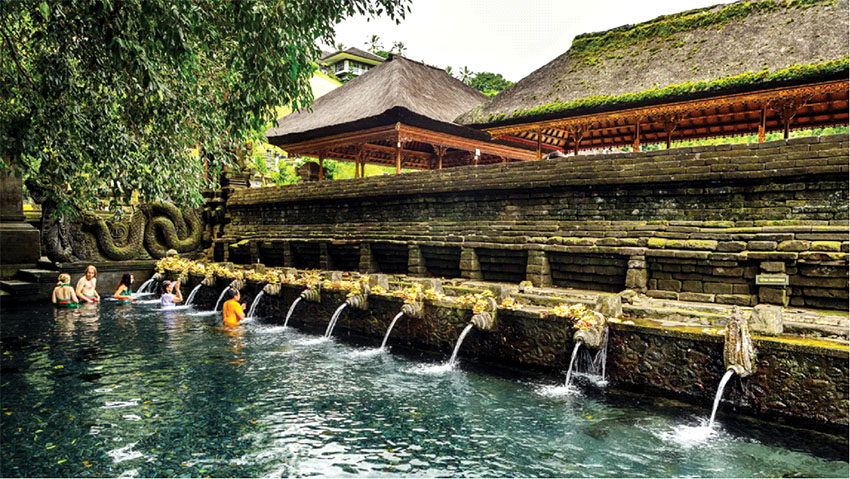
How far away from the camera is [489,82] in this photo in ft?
137

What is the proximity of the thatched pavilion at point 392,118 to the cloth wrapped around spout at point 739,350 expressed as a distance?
1152 cm

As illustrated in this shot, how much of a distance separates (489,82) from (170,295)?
3325 centimetres

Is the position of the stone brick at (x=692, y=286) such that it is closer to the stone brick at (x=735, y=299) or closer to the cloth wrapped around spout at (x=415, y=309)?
the stone brick at (x=735, y=299)

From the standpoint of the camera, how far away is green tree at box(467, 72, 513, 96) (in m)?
40.9

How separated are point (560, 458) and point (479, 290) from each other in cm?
389

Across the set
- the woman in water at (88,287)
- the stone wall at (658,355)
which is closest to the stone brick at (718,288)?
the stone wall at (658,355)

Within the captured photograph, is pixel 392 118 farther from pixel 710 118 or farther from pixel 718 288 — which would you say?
pixel 718 288

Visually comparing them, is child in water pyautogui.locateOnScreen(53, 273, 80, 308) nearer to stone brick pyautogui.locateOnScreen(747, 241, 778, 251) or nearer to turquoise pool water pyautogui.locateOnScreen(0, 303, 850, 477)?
turquoise pool water pyautogui.locateOnScreen(0, 303, 850, 477)

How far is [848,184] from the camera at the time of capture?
24.2 feet

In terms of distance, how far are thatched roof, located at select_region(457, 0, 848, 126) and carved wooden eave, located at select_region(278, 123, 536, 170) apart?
75.5 inches

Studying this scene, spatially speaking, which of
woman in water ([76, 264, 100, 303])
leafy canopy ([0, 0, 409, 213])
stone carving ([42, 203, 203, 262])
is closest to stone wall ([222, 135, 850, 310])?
leafy canopy ([0, 0, 409, 213])

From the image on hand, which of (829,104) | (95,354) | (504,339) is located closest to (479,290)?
(504,339)

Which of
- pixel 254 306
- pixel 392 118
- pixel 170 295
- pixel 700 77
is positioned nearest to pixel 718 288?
pixel 700 77

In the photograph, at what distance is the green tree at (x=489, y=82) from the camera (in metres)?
40.9
